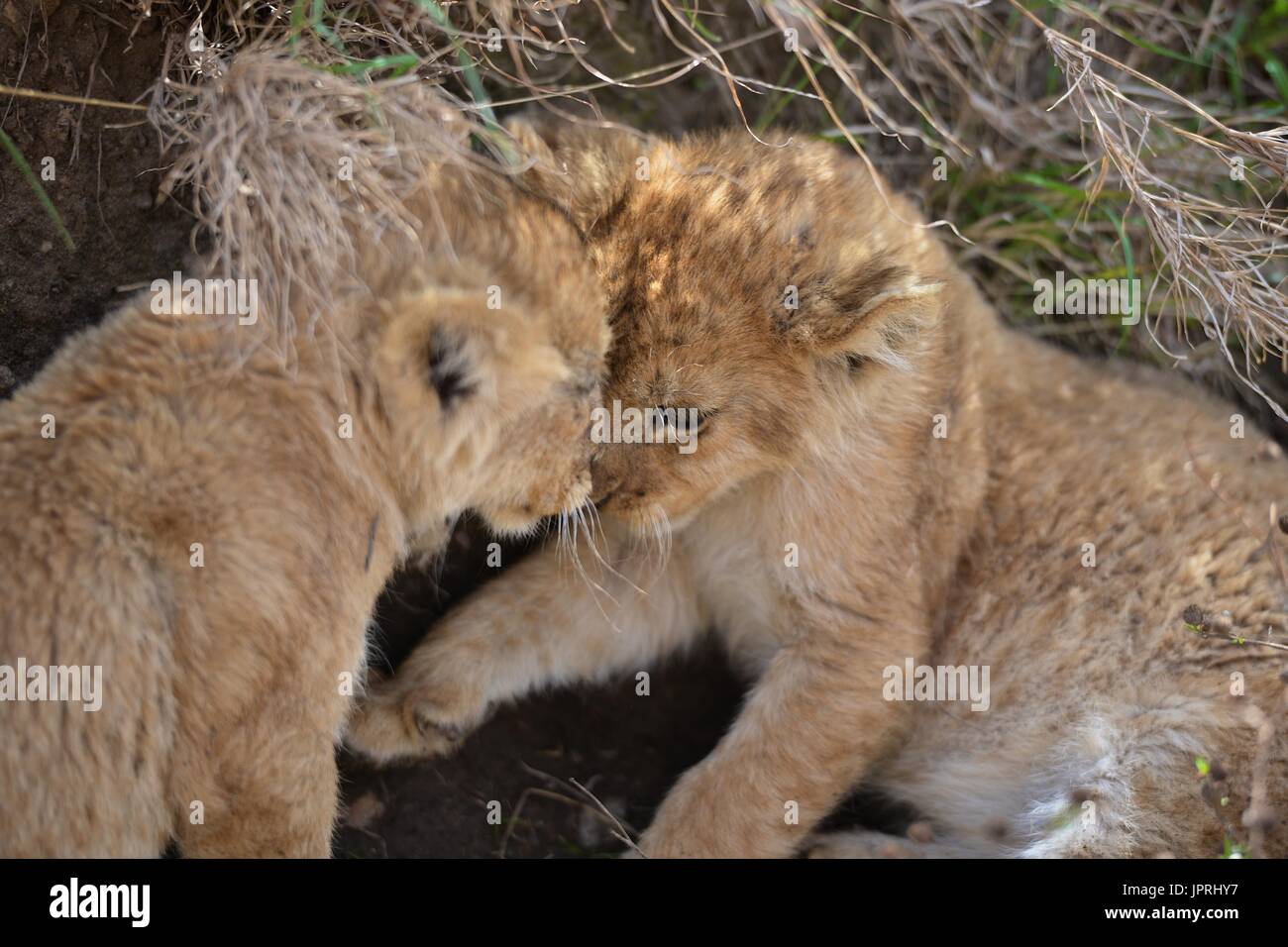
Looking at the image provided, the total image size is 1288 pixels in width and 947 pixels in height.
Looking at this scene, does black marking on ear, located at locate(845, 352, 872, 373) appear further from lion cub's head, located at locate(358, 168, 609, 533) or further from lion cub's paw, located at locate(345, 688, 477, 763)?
lion cub's paw, located at locate(345, 688, 477, 763)

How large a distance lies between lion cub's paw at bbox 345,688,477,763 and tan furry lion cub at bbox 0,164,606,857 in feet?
2.84

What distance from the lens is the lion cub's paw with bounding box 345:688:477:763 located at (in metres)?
4.39

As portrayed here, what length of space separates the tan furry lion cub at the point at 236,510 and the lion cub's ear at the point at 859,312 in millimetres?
753

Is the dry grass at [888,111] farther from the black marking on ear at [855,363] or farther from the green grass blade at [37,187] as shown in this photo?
the black marking on ear at [855,363]

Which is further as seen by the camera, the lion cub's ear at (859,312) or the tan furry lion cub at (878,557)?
the tan furry lion cub at (878,557)

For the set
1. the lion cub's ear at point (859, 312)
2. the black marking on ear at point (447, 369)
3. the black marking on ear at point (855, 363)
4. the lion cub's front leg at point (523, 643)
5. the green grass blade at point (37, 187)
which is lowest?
the lion cub's front leg at point (523, 643)

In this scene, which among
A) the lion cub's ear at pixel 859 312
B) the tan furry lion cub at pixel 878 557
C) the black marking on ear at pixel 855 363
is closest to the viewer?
the lion cub's ear at pixel 859 312

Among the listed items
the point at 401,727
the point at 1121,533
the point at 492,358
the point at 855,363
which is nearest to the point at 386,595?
the point at 401,727

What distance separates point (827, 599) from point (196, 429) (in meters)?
2.22

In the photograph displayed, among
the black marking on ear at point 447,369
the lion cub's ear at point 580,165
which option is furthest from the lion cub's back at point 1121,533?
the black marking on ear at point 447,369

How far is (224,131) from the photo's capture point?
11.6ft

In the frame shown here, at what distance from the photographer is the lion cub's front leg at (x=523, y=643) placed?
4465 millimetres

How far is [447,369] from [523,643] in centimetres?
176
